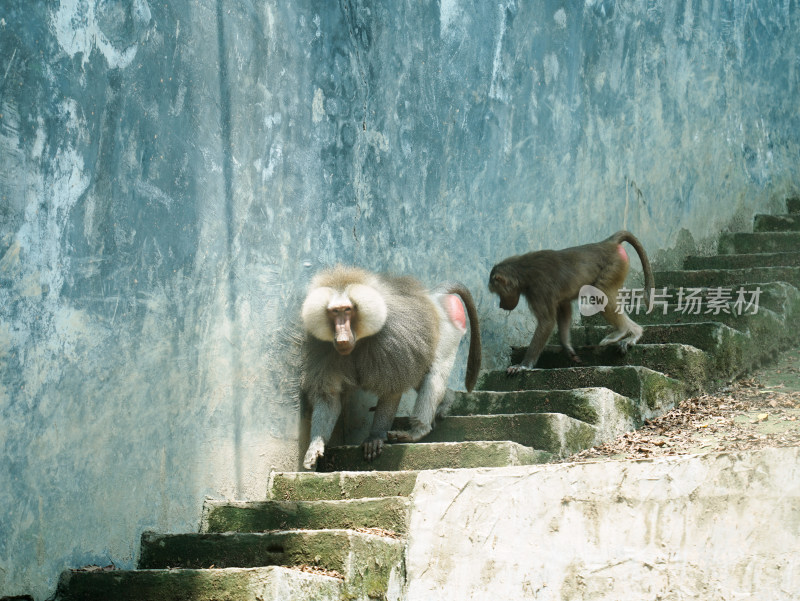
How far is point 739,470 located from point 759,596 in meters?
0.50

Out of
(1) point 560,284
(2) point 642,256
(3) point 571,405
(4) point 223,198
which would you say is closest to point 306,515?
(4) point 223,198

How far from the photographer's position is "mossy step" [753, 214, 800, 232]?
384 inches

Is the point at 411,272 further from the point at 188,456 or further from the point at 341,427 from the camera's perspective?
the point at 188,456

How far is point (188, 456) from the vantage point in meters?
5.01

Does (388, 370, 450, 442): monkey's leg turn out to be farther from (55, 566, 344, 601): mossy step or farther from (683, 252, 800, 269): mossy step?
(683, 252, 800, 269): mossy step

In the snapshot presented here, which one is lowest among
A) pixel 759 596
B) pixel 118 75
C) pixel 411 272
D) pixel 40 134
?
pixel 759 596

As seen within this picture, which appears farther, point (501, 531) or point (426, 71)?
point (426, 71)

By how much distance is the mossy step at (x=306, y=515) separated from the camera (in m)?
4.67

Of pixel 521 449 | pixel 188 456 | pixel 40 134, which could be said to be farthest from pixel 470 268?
pixel 40 134

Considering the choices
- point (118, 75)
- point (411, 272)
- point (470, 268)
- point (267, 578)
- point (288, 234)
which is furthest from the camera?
point (470, 268)

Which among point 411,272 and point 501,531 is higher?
point 411,272

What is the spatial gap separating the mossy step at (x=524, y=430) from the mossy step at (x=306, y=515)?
41.0 inches

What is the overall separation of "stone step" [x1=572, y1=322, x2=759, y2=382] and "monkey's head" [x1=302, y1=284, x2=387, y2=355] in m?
2.28

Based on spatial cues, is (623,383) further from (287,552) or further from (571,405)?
(287,552)
